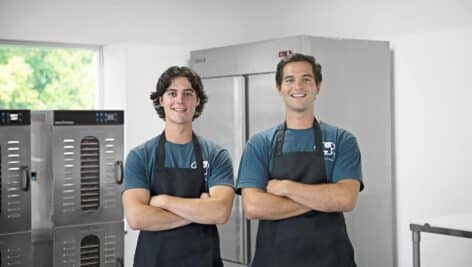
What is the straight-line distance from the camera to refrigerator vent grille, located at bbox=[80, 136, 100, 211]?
4016mm

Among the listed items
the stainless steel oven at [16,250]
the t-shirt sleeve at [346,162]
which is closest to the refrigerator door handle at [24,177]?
the stainless steel oven at [16,250]

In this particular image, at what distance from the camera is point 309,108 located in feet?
9.79

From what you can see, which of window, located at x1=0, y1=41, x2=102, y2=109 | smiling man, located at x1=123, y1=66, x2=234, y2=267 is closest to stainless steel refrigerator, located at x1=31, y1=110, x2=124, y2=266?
window, located at x1=0, y1=41, x2=102, y2=109

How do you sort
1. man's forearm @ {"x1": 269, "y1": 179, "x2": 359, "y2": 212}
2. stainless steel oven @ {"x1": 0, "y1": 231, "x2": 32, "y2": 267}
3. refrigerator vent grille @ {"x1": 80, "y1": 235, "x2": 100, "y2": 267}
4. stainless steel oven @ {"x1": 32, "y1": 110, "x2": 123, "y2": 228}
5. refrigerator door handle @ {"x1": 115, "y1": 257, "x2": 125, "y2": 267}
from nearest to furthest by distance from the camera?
1. man's forearm @ {"x1": 269, "y1": 179, "x2": 359, "y2": 212}
2. stainless steel oven @ {"x1": 0, "y1": 231, "x2": 32, "y2": 267}
3. stainless steel oven @ {"x1": 32, "y1": 110, "x2": 123, "y2": 228}
4. refrigerator vent grille @ {"x1": 80, "y1": 235, "x2": 100, "y2": 267}
5. refrigerator door handle @ {"x1": 115, "y1": 257, "x2": 125, "y2": 267}

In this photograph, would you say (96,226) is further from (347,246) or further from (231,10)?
(231,10)

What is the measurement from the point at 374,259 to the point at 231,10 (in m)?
2.25

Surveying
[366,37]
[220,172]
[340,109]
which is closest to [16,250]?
Answer: [220,172]

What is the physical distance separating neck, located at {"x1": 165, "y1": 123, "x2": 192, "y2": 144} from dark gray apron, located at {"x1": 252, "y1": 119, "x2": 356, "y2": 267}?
1.24 feet

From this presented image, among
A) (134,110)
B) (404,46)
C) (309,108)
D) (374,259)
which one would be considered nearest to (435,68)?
(404,46)

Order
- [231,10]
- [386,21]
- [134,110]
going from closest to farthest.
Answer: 1. [386,21]
2. [134,110]
3. [231,10]

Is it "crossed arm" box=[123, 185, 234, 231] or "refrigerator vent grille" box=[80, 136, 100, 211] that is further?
"refrigerator vent grille" box=[80, 136, 100, 211]

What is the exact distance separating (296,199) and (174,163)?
53 centimetres

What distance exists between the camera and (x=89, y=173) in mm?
4047

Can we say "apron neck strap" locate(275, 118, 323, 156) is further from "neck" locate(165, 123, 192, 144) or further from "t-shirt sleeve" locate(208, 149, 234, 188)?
"neck" locate(165, 123, 192, 144)
